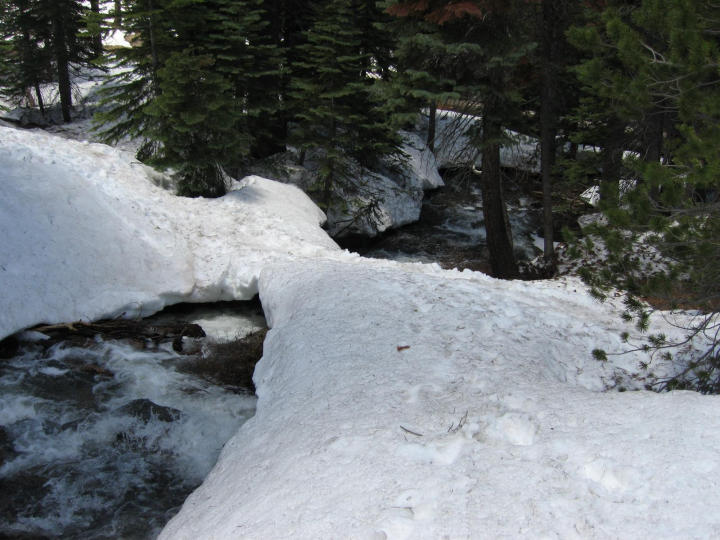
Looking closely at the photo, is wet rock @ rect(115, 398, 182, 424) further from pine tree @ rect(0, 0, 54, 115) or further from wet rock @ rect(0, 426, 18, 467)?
pine tree @ rect(0, 0, 54, 115)

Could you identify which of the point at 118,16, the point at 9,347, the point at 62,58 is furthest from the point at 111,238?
the point at 62,58

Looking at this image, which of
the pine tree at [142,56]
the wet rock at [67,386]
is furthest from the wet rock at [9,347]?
the pine tree at [142,56]

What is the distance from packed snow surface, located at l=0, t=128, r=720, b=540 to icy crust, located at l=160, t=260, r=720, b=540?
0.06 ft

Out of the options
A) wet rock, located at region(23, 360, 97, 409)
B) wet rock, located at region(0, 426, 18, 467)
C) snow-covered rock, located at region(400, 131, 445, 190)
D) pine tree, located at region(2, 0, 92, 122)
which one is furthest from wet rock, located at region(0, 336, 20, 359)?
pine tree, located at region(2, 0, 92, 122)

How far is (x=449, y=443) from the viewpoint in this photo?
393cm

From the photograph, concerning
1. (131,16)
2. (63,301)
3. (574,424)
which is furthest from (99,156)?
(574,424)

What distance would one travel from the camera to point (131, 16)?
11.4m

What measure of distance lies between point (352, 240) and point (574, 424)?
42.9 ft

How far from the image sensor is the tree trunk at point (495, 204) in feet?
36.0

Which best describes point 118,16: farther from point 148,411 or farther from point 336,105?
point 148,411

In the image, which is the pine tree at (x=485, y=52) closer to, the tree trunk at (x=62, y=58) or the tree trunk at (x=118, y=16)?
the tree trunk at (x=118, y=16)

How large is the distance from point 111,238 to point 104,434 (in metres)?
4.46

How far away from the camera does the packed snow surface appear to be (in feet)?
10.5

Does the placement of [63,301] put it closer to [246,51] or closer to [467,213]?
[246,51]
